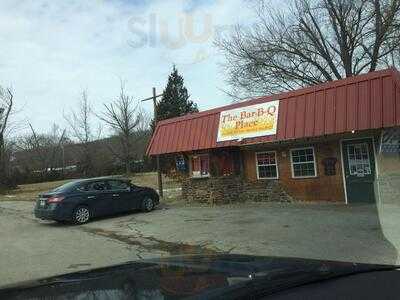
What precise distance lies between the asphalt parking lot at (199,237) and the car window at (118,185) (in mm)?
1195

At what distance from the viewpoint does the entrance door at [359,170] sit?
18766 mm

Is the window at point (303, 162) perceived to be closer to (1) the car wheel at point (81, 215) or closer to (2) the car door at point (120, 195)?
(2) the car door at point (120, 195)

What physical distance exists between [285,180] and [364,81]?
5.61 m

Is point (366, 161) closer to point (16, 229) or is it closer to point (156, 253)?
point (156, 253)

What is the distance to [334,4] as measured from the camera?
33.9 metres

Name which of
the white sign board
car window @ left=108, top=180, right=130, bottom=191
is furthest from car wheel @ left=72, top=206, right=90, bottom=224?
the white sign board

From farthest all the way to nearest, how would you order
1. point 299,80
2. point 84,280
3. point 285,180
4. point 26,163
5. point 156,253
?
1. point 26,163
2. point 299,80
3. point 285,180
4. point 156,253
5. point 84,280

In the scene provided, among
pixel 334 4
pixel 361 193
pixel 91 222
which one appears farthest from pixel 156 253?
pixel 334 4

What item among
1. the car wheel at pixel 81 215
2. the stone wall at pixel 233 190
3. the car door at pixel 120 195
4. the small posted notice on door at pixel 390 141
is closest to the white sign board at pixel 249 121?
the stone wall at pixel 233 190

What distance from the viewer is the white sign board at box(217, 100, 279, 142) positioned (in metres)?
20.2

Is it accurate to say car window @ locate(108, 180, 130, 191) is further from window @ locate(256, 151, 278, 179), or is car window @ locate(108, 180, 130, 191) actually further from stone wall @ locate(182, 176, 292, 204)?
window @ locate(256, 151, 278, 179)

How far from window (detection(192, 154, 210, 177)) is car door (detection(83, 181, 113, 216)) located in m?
4.80

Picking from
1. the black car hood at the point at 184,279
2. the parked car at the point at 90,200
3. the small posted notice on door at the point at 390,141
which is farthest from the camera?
the parked car at the point at 90,200

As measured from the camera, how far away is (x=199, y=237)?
14.3 metres
